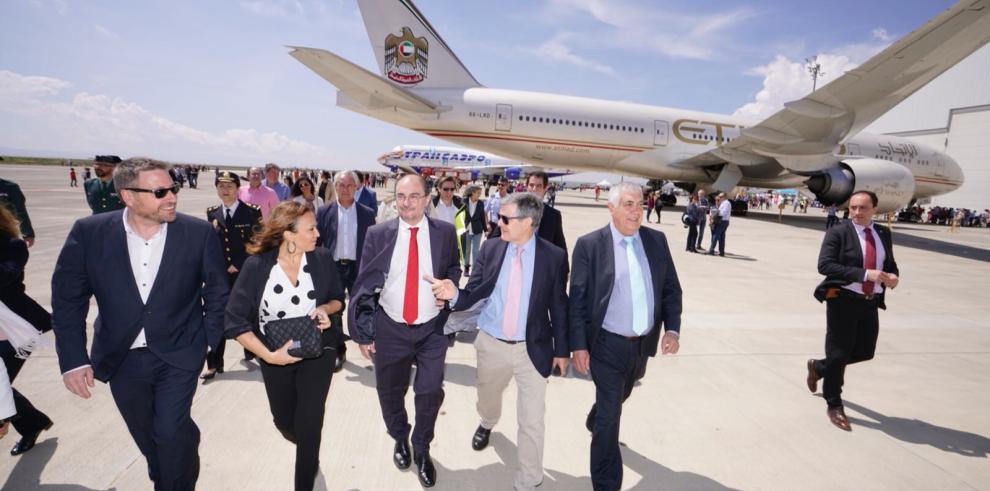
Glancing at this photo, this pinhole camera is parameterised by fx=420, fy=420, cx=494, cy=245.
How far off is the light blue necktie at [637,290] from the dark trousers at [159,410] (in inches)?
109

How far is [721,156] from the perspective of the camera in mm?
20688

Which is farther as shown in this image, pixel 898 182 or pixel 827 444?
pixel 898 182

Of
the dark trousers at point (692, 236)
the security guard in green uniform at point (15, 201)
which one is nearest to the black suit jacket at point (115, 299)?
the security guard in green uniform at point (15, 201)

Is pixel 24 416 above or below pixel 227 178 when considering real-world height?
below

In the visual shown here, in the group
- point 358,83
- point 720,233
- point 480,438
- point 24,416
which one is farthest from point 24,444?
point 358,83

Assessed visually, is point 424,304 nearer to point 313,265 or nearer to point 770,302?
point 313,265

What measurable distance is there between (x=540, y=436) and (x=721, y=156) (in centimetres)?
2170

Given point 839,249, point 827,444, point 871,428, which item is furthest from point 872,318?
point 827,444

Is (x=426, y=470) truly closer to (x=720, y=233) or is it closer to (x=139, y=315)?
(x=139, y=315)

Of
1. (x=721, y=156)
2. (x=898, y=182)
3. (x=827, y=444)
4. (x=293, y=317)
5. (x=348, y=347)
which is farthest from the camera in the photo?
(x=721, y=156)

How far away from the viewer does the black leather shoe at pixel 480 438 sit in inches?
131

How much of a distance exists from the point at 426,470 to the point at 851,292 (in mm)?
3996

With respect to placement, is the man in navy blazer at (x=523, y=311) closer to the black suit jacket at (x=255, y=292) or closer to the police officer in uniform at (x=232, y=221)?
the black suit jacket at (x=255, y=292)

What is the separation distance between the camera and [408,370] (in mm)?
3109
